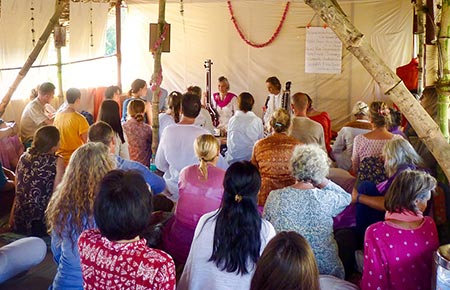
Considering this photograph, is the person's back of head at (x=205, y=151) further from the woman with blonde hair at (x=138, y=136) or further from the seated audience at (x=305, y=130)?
the woman with blonde hair at (x=138, y=136)

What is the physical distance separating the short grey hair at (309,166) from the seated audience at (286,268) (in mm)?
1551

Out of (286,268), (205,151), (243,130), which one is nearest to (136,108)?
(243,130)

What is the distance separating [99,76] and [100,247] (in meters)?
7.73

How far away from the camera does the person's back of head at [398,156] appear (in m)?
3.42

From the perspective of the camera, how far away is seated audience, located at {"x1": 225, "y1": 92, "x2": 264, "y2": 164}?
5.69 meters

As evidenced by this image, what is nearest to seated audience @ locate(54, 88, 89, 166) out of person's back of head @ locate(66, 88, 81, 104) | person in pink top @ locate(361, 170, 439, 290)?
person's back of head @ locate(66, 88, 81, 104)

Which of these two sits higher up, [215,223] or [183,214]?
[215,223]

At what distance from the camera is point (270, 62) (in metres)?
9.60

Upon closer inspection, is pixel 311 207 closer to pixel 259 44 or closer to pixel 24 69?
pixel 24 69

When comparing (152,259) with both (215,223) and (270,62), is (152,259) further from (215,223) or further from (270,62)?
(270,62)

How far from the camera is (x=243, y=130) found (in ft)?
18.7

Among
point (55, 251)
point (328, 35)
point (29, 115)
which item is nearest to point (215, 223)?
point (55, 251)

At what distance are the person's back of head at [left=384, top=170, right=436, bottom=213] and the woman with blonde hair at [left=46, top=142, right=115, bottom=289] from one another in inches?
57.9

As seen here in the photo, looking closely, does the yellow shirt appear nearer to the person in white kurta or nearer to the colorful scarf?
the person in white kurta
